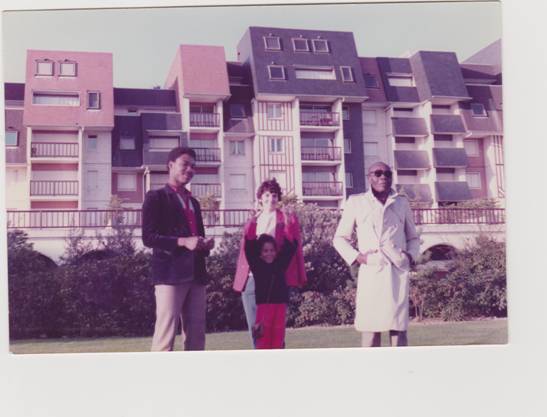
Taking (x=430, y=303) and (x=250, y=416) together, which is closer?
(x=250, y=416)

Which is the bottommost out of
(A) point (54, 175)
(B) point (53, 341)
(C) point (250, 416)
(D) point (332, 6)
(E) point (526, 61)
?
(C) point (250, 416)

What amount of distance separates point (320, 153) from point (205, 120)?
38.3 inches

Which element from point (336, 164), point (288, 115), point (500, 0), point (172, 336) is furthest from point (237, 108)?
point (500, 0)

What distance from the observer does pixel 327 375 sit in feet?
18.9

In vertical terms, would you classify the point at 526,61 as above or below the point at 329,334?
above

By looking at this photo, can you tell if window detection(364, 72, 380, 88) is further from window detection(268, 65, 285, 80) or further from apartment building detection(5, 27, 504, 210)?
window detection(268, 65, 285, 80)

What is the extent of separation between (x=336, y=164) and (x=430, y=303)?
1.36m

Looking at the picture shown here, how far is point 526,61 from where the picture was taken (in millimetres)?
6156

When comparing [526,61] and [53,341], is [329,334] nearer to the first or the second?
[53,341]

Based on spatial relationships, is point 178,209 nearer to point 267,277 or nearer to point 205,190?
point 205,190

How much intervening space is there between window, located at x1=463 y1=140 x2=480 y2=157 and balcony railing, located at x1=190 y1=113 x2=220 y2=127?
204 cm

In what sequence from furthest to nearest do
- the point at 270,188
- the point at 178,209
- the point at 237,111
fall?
the point at 237,111 → the point at 270,188 → the point at 178,209

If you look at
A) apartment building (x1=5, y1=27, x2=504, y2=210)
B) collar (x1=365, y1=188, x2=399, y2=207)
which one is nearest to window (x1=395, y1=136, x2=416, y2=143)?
apartment building (x1=5, y1=27, x2=504, y2=210)

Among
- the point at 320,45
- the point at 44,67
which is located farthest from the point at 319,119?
the point at 44,67
